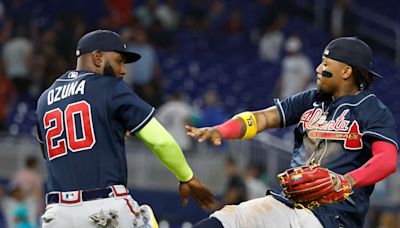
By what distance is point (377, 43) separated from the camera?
22438 mm

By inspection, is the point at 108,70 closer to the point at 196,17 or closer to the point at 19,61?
the point at 19,61

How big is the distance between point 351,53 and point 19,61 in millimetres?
11346

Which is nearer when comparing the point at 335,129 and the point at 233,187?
the point at 335,129

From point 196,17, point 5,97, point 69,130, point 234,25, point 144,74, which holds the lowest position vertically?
point 69,130

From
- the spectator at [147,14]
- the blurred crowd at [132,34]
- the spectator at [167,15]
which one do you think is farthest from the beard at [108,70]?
the spectator at [167,15]

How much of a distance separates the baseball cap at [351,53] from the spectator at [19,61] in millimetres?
11060

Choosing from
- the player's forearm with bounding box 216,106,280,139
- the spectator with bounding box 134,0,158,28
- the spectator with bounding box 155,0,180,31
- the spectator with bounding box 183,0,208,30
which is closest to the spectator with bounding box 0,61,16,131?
the spectator with bounding box 134,0,158,28

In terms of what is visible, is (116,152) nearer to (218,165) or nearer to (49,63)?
(218,165)

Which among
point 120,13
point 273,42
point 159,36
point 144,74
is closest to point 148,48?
point 144,74

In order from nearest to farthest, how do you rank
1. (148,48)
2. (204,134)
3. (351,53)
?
1. (204,134)
2. (351,53)
3. (148,48)

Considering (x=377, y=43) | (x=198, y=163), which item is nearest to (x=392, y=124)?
(x=198, y=163)

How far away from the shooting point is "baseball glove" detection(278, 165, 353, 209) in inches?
247

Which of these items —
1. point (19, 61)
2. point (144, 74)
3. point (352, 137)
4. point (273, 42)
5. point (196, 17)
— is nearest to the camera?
point (352, 137)

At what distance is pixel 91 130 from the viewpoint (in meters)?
6.30
